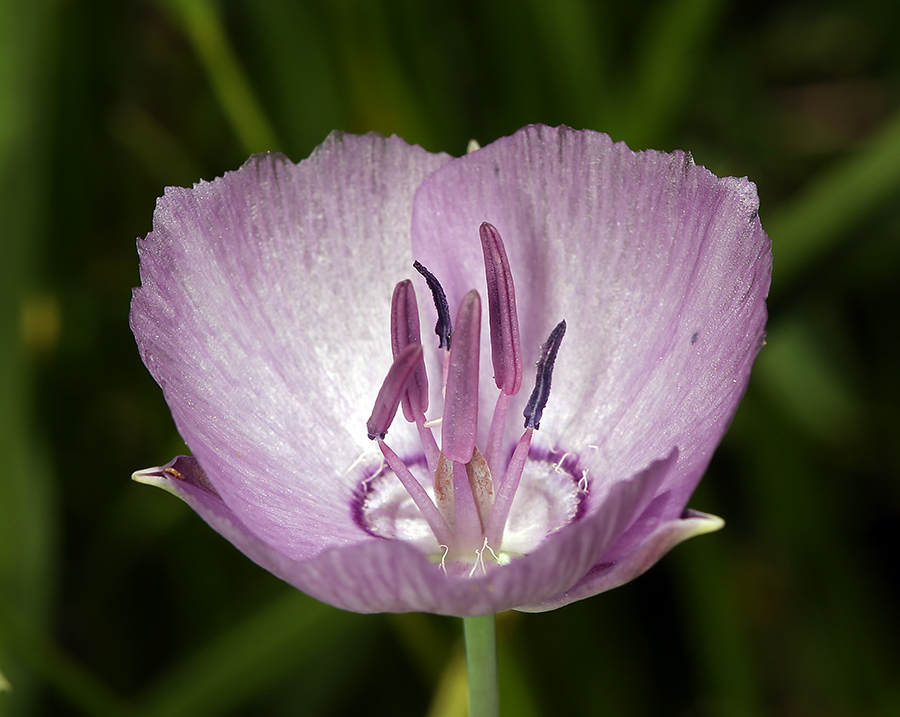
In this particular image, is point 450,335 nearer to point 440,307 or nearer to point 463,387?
point 440,307

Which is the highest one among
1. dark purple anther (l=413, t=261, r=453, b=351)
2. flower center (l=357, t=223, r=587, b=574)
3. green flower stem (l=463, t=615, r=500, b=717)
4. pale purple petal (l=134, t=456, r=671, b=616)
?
dark purple anther (l=413, t=261, r=453, b=351)

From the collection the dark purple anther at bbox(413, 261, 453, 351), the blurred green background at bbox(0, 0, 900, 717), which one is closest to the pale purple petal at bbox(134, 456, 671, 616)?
the dark purple anther at bbox(413, 261, 453, 351)

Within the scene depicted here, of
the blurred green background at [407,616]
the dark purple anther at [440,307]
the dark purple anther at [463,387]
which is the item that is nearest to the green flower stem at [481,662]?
the dark purple anther at [463,387]

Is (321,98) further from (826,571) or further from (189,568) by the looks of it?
(826,571)

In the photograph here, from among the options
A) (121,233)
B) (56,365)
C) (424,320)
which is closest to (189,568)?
(56,365)

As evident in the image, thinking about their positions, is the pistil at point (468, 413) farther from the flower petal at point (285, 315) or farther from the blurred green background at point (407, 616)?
the blurred green background at point (407, 616)

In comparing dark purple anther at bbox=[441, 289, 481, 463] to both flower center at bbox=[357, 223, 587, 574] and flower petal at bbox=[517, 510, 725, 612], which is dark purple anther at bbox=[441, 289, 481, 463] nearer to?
flower center at bbox=[357, 223, 587, 574]
